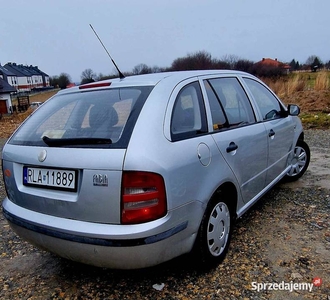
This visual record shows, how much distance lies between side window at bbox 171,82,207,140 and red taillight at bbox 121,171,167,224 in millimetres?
366

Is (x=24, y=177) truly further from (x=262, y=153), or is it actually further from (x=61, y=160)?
(x=262, y=153)

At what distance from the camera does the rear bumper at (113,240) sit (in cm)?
177

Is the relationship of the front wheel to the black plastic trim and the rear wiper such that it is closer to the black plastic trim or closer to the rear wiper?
the black plastic trim

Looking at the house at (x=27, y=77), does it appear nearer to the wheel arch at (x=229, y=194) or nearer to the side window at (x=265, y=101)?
the side window at (x=265, y=101)

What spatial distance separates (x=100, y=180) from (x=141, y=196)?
0.27m

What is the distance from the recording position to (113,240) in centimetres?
177

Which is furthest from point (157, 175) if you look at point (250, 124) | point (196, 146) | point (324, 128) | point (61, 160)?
point (324, 128)

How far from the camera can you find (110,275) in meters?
2.43

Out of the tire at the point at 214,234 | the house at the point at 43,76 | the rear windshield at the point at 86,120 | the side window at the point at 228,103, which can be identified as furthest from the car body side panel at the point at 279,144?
the house at the point at 43,76

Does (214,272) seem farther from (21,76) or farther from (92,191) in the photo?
(21,76)

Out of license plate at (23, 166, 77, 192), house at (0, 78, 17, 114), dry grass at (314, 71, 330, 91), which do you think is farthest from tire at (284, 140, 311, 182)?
house at (0, 78, 17, 114)

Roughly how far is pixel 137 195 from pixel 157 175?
0.56ft

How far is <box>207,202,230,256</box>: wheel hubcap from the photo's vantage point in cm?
230

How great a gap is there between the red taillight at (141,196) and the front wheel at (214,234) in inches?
20.9
